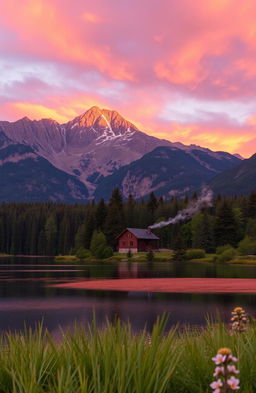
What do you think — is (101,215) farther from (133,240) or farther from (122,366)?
(122,366)

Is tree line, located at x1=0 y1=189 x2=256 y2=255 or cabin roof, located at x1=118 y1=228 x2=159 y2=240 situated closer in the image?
tree line, located at x1=0 y1=189 x2=256 y2=255

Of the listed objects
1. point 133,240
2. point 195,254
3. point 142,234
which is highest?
point 142,234

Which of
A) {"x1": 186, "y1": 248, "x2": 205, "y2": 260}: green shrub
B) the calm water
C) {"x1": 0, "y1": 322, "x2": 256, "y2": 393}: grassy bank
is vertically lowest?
the calm water

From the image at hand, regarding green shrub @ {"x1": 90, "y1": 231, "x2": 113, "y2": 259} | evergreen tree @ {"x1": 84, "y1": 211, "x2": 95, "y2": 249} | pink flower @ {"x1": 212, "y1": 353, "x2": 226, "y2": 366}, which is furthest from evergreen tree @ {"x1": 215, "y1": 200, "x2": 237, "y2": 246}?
pink flower @ {"x1": 212, "y1": 353, "x2": 226, "y2": 366}

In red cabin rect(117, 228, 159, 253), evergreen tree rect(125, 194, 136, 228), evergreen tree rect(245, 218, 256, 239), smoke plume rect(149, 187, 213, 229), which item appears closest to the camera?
evergreen tree rect(245, 218, 256, 239)

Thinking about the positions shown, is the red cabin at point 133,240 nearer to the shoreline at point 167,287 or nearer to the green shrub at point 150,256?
the green shrub at point 150,256

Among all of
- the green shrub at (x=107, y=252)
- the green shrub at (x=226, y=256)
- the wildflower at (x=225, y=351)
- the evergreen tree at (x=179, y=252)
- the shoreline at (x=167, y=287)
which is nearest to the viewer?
the wildflower at (x=225, y=351)

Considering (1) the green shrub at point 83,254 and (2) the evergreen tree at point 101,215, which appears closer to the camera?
(1) the green shrub at point 83,254

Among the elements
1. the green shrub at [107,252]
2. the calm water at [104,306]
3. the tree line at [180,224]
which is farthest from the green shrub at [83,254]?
the calm water at [104,306]

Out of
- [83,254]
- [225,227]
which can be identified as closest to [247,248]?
[225,227]

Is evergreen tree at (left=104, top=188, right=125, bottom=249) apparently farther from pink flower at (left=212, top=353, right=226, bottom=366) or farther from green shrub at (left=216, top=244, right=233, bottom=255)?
pink flower at (left=212, top=353, right=226, bottom=366)

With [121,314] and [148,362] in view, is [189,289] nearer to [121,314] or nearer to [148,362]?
[121,314]

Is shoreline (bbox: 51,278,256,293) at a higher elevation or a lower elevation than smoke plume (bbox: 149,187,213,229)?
lower

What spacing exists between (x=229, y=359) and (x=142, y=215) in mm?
161496
